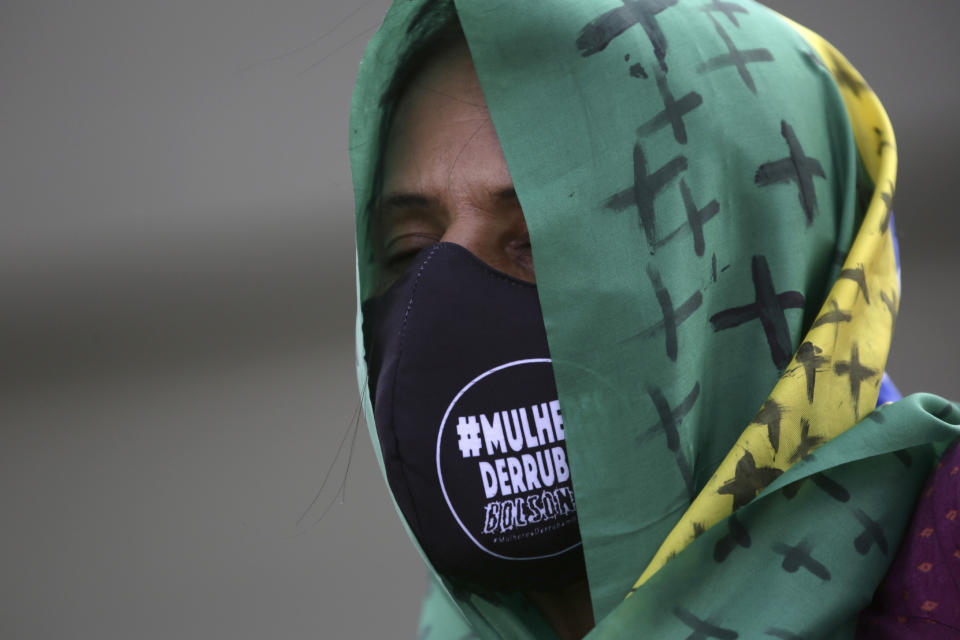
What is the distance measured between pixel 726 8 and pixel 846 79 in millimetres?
215

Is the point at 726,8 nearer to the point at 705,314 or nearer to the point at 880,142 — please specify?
the point at 880,142

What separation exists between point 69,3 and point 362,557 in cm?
191

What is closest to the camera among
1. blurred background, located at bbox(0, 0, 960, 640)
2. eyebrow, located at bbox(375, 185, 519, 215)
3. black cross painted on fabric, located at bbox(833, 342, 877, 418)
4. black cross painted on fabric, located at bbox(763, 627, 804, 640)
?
black cross painted on fabric, located at bbox(763, 627, 804, 640)

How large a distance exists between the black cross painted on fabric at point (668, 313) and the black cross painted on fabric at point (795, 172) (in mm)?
171

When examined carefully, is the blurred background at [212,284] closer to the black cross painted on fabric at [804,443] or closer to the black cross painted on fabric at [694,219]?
the black cross painted on fabric at [694,219]

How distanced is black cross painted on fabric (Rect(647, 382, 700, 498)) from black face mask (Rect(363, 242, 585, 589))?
0.11 meters

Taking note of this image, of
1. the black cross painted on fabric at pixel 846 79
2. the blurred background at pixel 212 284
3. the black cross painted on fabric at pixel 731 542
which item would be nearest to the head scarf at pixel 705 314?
the black cross painted on fabric at pixel 731 542

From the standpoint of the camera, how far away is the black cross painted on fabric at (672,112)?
0.98 meters

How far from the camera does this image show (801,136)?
1040mm

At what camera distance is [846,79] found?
3.89 feet

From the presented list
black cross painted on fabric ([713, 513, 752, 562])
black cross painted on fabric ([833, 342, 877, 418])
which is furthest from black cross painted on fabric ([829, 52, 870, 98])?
black cross painted on fabric ([713, 513, 752, 562])

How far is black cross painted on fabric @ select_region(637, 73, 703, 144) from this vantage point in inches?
38.4

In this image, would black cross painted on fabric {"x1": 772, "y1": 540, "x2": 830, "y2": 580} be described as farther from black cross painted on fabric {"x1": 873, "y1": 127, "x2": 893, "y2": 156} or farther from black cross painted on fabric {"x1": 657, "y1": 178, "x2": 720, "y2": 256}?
black cross painted on fabric {"x1": 873, "y1": 127, "x2": 893, "y2": 156}

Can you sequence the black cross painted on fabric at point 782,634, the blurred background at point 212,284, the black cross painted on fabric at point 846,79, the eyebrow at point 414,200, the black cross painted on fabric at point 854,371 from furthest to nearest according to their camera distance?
the blurred background at point 212,284 → the black cross painted on fabric at point 846,79 → the eyebrow at point 414,200 → the black cross painted on fabric at point 854,371 → the black cross painted on fabric at point 782,634
